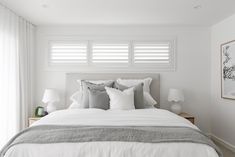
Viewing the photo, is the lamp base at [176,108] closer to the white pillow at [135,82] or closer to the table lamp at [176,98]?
the table lamp at [176,98]

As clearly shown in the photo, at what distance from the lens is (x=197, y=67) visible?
4734 mm

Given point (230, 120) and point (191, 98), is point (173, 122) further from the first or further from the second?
point (191, 98)

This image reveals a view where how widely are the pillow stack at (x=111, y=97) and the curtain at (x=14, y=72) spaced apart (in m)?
0.95

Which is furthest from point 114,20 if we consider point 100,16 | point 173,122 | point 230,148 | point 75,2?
point 230,148

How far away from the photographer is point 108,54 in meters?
4.70

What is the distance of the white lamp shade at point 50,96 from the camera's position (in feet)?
14.1

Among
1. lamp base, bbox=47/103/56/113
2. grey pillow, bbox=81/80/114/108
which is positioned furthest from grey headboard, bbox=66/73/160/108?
grey pillow, bbox=81/80/114/108

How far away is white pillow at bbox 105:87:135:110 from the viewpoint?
11.7 feet

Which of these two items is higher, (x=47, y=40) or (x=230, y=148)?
(x=47, y=40)

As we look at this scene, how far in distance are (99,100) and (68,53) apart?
5.07 feet

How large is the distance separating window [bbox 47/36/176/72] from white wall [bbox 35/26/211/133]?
144mm

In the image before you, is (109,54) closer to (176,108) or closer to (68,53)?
(68,53)

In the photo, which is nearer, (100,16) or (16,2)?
(16,2)

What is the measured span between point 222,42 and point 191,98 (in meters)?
1.24
